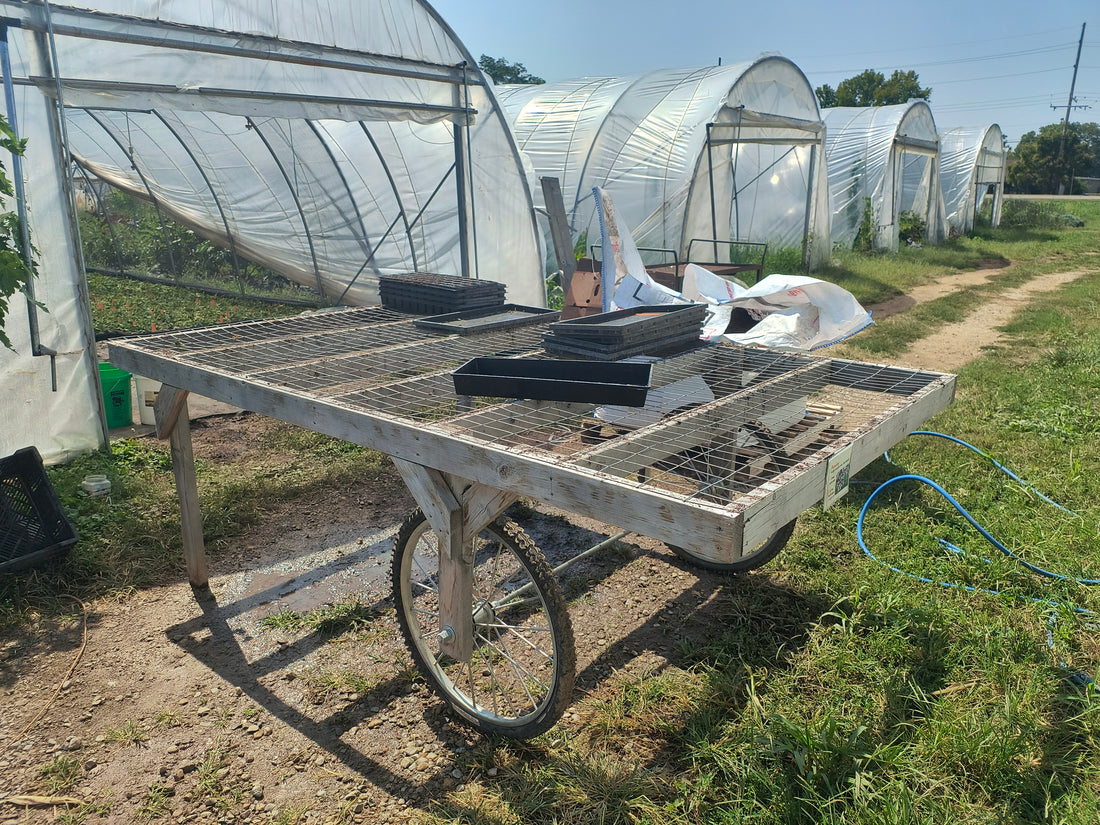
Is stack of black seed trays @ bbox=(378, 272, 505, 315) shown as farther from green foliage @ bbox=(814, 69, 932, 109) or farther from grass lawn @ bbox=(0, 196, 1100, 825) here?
green foliage @ bbox=(814, 69, 932, 109)

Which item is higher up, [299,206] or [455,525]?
[299,206]

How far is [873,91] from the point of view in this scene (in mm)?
47219

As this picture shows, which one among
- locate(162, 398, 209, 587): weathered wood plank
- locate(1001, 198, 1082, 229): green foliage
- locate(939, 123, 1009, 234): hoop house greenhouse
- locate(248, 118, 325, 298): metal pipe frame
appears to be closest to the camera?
locate(162, 398, 209, 587): weathered wood plank

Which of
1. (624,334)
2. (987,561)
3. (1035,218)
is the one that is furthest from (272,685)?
(1035,218)

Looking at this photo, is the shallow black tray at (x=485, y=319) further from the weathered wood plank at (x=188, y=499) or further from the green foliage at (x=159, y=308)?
the green foliage at (x=159, y=308)

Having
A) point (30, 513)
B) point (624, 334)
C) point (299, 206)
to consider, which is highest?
point (299, 206)

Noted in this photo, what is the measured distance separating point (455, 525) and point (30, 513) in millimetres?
2860

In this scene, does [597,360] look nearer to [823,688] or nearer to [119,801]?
[823,688]

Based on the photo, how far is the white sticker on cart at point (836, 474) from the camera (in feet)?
7.41

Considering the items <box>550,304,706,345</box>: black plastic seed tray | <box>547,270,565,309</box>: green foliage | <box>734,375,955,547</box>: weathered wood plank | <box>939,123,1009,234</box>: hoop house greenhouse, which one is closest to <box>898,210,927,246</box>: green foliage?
<box>939,123,1009,234</box>: hoop house greenhouse

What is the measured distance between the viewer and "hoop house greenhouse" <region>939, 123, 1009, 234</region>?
2278cm

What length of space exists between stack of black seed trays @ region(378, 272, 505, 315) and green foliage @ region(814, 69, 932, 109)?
4525 cm

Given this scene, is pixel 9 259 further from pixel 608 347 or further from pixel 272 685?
pixel 608 347

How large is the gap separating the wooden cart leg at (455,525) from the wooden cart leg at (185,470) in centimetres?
158
